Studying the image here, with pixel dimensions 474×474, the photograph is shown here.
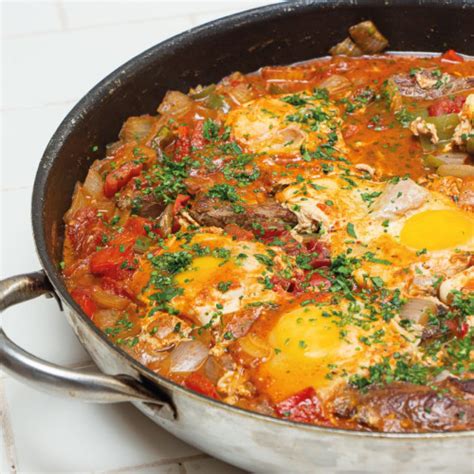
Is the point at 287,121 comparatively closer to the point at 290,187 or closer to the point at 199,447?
the point at 290,187

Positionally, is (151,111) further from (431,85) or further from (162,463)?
(162,463)

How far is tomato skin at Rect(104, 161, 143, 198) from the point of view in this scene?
5.73 m

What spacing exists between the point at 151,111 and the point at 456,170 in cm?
224

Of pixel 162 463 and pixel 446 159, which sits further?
pixel 446 159

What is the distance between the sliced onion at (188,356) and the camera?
4.52 metres

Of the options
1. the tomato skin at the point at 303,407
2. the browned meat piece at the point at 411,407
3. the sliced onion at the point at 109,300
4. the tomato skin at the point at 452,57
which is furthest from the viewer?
the tomato skin at the point at 452,57

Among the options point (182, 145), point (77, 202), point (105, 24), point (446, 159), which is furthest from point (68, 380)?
point (105, 24)

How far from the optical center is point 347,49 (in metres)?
6.91

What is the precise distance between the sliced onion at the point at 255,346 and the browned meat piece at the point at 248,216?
2.99 ft

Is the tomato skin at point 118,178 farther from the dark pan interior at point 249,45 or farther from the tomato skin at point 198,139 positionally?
the tomato skin at point 198,139

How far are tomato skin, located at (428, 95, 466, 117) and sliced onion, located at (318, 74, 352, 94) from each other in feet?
2.25

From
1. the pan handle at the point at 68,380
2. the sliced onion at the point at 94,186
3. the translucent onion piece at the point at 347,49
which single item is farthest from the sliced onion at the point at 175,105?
the pan handle at the point at 68,380

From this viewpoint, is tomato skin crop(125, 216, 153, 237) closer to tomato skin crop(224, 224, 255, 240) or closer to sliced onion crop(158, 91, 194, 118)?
tomato skin crop(224, 224, 255, 240)

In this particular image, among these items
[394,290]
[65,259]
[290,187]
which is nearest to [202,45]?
[290,187]
